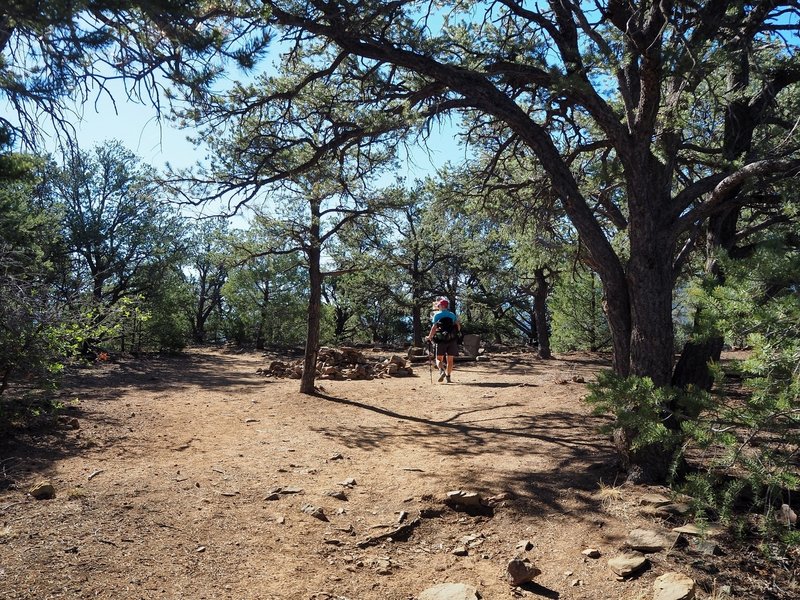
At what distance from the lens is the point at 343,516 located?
445cm

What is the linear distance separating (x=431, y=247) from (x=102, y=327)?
15.4m

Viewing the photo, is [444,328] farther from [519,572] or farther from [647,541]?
[519,572]

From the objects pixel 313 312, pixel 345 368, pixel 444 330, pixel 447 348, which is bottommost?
pixel 345 368

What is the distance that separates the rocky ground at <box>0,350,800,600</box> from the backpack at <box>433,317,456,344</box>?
2929 mm

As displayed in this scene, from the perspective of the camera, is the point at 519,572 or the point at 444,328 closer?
the point at 519,572

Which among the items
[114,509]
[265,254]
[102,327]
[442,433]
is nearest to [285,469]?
[114,509]

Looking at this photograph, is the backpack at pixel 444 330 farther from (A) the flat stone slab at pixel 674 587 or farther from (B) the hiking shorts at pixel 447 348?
(A) the flat stone slab at pixel 674 587

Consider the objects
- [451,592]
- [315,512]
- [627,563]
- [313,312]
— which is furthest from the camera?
[313,312]

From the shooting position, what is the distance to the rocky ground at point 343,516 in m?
3.35

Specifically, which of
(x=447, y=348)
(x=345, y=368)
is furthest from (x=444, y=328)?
(x=345, y=368)

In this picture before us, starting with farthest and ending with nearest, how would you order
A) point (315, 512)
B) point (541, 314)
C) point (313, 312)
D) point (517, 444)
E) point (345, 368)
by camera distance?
point (541, 314)
point (345, 368)
point (313, 312)
point (517, 444)
point (315, 512)

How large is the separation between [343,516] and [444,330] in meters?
6.41

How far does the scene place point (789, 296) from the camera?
2.77 meters

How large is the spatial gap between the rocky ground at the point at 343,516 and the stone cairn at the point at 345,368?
4.48 metres
